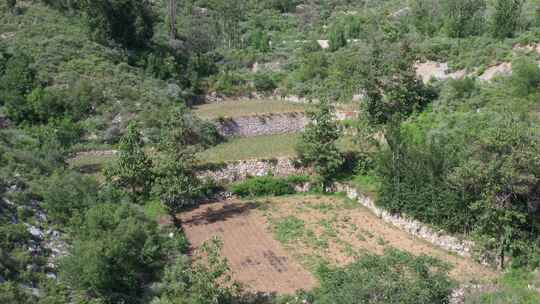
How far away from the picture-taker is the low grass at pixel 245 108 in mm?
41719

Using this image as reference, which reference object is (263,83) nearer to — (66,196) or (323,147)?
(323,147)

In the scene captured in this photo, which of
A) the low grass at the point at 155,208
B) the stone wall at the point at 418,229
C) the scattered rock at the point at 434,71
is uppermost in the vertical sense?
the scattered rock at the point at 434,71

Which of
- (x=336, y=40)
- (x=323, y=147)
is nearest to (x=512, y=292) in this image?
(x=323, y=147)

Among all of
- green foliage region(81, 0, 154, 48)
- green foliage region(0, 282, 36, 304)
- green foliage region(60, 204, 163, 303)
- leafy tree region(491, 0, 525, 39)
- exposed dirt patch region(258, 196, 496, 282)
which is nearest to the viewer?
green foliage region(0, 282, 36, 304)

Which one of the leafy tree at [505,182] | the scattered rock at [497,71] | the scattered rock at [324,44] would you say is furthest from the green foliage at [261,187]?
the scattered rock at [324,44]

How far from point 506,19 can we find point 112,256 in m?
35.5

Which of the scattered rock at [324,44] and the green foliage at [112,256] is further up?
the scattered rock at [324,44]

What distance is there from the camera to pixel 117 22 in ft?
155

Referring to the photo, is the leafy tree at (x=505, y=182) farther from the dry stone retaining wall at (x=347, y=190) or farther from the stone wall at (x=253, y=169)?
the stone wall at (x=253, y=169)

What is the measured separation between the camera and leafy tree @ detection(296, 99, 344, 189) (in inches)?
1240

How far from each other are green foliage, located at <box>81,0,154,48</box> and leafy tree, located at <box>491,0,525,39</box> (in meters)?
30.5

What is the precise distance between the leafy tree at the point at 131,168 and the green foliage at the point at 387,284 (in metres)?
12.8

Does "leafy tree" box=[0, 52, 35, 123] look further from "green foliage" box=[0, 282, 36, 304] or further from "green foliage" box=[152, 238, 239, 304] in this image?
"green foliage" box=[152, 238, 239, 304]

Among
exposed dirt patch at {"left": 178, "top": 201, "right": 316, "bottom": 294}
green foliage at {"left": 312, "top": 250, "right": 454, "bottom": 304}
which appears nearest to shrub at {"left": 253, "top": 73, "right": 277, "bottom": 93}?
exposed dirt patch at {"left": 178, "top": 201, "right": 316, "bottom": 294}
